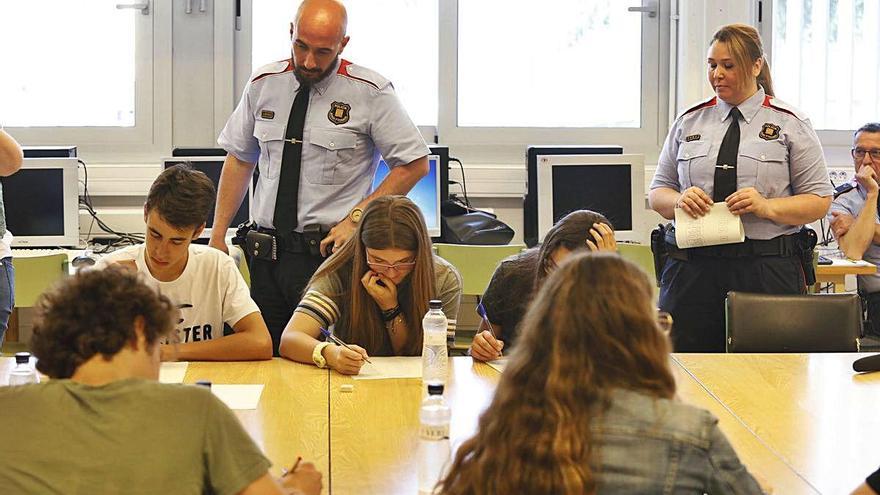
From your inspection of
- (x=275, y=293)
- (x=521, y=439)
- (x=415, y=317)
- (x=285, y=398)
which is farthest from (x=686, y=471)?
(x=275, y=293)

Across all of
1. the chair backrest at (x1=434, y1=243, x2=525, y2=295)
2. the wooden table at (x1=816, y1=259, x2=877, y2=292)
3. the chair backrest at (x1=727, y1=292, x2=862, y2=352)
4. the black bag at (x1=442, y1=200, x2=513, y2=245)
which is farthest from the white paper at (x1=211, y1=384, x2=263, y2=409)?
the wooden table at (x1=816, y1=259, x2=877, y2=292)

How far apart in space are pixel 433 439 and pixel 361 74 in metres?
1.87

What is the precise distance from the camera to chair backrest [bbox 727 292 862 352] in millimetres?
3418

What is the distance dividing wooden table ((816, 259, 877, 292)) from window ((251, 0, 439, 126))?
6.82ft

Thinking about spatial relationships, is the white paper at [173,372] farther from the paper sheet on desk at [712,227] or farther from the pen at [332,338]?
the paper sheet on desk at [712,227]

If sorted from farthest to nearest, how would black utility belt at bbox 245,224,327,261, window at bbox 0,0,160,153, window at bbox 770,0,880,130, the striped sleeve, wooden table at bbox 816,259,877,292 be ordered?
window at bbox 770,0,880,130 < window at bbox 0,0,160,153 < wooden table at bbox 816,259,877,292 < black utility belt at bbox 245,224,327,261 < the striped sleeve

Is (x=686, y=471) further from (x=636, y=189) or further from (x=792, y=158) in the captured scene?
(x=636, y=189)

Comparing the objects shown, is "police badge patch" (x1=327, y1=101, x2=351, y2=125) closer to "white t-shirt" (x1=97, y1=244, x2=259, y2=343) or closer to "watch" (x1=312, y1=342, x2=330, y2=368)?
"white t-shirt" (x1=97, y1=244, x2=259, y2=343)

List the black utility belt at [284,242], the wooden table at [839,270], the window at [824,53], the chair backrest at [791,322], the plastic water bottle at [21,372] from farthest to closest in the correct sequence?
the window at [824,53], the wooden table at [839,270], the black utility belt at [284,242], the chair backrest at [791,322], the plastic water bottle at [21,372]

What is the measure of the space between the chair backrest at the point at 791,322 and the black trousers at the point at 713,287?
0.28 metres

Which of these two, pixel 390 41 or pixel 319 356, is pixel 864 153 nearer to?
pixel 390 41

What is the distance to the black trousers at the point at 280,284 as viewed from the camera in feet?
11.8

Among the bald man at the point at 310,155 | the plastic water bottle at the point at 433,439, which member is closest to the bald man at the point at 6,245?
the bald man at the point at 310,155

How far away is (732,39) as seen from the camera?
→ 367 cm
